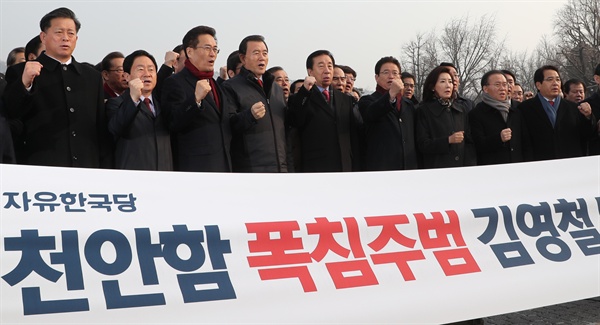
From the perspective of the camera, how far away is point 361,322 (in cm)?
396

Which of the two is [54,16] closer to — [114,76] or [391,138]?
[114,76]

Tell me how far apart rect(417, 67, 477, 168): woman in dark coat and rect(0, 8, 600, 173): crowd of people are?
10 millimetres

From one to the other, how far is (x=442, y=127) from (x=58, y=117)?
326 cm

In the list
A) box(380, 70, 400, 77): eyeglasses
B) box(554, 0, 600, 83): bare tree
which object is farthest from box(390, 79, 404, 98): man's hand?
box(554, 0, 600, 83): bare tree

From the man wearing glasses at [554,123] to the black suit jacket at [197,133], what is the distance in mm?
3235

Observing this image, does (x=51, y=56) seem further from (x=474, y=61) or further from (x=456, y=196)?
(x=474, y=61)

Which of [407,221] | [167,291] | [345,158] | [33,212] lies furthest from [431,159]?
[33,212]

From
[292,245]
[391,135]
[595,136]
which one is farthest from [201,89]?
[595,136]

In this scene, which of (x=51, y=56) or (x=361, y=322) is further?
(x=51, y=56)

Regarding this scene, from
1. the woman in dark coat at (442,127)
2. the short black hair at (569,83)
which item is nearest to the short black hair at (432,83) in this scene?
the woman in dark coat at (442,127)

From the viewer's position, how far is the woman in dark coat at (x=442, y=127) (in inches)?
239

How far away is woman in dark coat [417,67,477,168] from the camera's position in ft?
19.9

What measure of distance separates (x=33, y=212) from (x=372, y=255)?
1984mm

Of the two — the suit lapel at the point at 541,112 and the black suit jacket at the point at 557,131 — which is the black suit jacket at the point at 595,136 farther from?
the suit lapel at the point at 541,112
